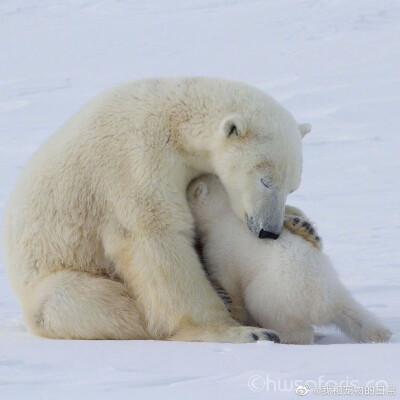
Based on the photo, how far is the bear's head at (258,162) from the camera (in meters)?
4.47

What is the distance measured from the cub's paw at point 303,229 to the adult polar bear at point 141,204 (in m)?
0.09

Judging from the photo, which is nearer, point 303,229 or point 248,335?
point 248,335

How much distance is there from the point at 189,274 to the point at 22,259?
33.4 inches

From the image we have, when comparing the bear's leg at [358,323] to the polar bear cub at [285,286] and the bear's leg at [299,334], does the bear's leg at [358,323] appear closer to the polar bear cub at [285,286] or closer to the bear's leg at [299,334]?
the polar bear cub at [285,286]

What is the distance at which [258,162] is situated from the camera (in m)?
4.54

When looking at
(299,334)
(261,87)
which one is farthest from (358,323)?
(261,87)

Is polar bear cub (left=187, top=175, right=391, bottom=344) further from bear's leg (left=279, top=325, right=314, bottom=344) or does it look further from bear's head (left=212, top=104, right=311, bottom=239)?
bear's head (left=212, top=104, right=311, bottom=239)

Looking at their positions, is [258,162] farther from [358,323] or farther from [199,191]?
[358,323]

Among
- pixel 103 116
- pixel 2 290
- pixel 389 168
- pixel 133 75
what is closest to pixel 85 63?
pixel 133 75

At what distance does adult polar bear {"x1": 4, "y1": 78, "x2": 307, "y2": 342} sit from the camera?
4312 millimetres

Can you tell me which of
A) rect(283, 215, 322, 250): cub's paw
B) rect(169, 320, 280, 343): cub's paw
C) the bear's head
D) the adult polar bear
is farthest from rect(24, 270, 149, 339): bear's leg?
rect(283, 215, 322, 250): cub's paw

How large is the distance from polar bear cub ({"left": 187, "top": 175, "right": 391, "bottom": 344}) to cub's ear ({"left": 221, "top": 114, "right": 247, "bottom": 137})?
1.41 ft

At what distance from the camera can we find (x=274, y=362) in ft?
11.1

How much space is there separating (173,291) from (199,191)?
0.62m
